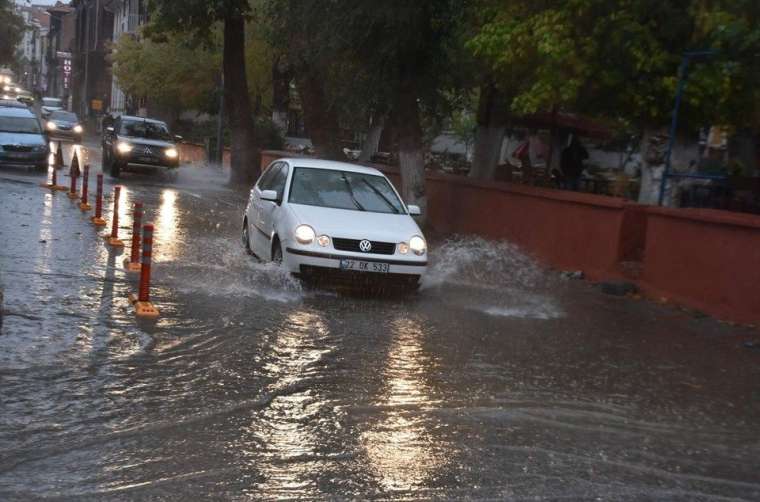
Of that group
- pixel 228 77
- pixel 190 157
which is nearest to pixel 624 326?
pixel 228 77

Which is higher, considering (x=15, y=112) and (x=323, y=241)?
(x=15, y=112)

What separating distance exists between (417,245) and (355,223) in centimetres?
78

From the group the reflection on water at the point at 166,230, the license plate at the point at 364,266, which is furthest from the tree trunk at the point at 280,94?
the license plate at the point at 364,266

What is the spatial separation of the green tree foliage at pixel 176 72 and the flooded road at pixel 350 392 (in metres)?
33.6

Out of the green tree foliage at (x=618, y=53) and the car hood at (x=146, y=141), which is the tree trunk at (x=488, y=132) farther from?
the car hood at (x=146, y=141)

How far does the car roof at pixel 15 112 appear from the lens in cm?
2973

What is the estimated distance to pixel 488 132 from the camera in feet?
76.9

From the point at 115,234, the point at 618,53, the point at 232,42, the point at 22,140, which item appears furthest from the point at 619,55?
the point at 22,140

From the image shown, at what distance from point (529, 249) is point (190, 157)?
111ft

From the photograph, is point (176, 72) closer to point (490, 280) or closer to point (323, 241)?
point (490, 280)

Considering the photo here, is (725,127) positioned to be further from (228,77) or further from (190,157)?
(190,157)

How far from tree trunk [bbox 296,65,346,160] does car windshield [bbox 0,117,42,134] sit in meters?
7.55

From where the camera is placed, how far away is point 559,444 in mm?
6887

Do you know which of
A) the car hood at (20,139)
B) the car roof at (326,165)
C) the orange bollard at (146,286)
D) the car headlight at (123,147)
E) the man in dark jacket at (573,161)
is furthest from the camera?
the car headlight at (123,147)
